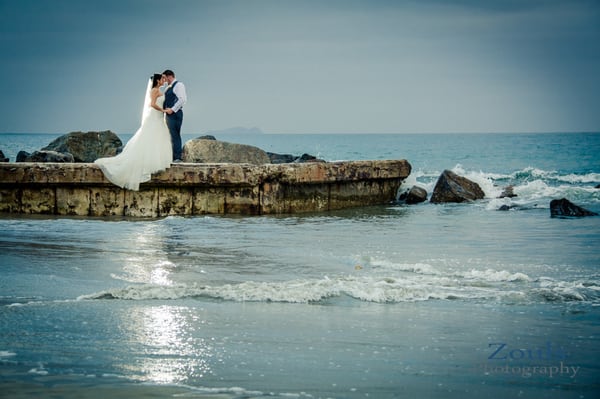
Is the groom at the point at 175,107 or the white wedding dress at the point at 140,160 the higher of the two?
the groom at the point at 175,107

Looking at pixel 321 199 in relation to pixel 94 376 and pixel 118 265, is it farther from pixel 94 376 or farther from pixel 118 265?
pixel 94 376

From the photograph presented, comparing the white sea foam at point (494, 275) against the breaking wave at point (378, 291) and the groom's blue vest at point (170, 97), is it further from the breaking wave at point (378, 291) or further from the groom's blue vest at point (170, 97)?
the groom's blue vest at point (170, 97)

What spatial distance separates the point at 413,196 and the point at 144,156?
541cm

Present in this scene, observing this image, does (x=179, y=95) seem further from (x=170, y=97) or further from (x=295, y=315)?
(x=295, y=315)

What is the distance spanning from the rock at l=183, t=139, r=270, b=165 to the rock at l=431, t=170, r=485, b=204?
3.55 meters

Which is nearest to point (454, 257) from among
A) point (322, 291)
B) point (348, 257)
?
point (348, 257)

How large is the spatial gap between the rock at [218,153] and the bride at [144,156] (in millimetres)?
2211

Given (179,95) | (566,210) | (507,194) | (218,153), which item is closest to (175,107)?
(179,95)

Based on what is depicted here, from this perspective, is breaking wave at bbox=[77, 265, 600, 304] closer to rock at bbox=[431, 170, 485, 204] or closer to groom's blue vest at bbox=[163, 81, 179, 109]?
groom's blue vest at bbox=[163, 81, 179, 109]

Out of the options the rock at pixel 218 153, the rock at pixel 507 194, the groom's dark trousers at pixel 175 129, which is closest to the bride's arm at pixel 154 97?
the groom's dark trousers at pixel 175 129

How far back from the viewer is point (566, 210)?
11953 millimetres

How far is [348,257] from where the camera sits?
7.34 metres

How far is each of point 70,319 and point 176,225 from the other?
5.43 m

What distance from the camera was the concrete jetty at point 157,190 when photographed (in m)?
10.9
